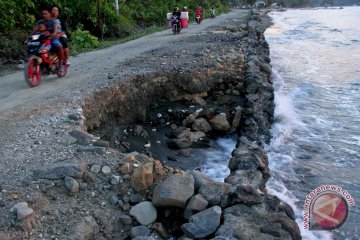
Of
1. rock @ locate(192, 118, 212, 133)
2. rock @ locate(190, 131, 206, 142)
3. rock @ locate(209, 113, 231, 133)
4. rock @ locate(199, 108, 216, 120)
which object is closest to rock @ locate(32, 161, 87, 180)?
rock @ locate(190, 131, 206, 142)

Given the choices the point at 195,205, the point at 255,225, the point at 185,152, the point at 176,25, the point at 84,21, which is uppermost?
the point at 84,21

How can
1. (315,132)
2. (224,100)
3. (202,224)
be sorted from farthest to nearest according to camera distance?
1. (224,100)
2. (315,132)
3. (202,224)

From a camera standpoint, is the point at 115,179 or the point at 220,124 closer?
the point at 115,179

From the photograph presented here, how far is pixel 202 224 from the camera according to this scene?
4.46m

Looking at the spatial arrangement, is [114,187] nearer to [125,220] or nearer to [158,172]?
[125,220]


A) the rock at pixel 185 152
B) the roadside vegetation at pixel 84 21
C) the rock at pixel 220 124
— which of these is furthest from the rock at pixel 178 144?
the roadside vegetation at pixel 84 21

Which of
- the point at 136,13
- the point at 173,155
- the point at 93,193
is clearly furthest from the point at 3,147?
the point at 136,13

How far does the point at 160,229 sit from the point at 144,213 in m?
0.28

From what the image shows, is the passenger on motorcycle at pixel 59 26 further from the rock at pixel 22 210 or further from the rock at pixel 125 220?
the rock at pixel 125 220

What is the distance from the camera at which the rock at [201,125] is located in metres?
9.48

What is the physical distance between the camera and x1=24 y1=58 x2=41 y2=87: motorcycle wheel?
336 inches

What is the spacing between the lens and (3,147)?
5773mm

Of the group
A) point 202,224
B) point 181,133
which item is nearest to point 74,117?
point 181,133

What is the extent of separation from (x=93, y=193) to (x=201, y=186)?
1408mm
